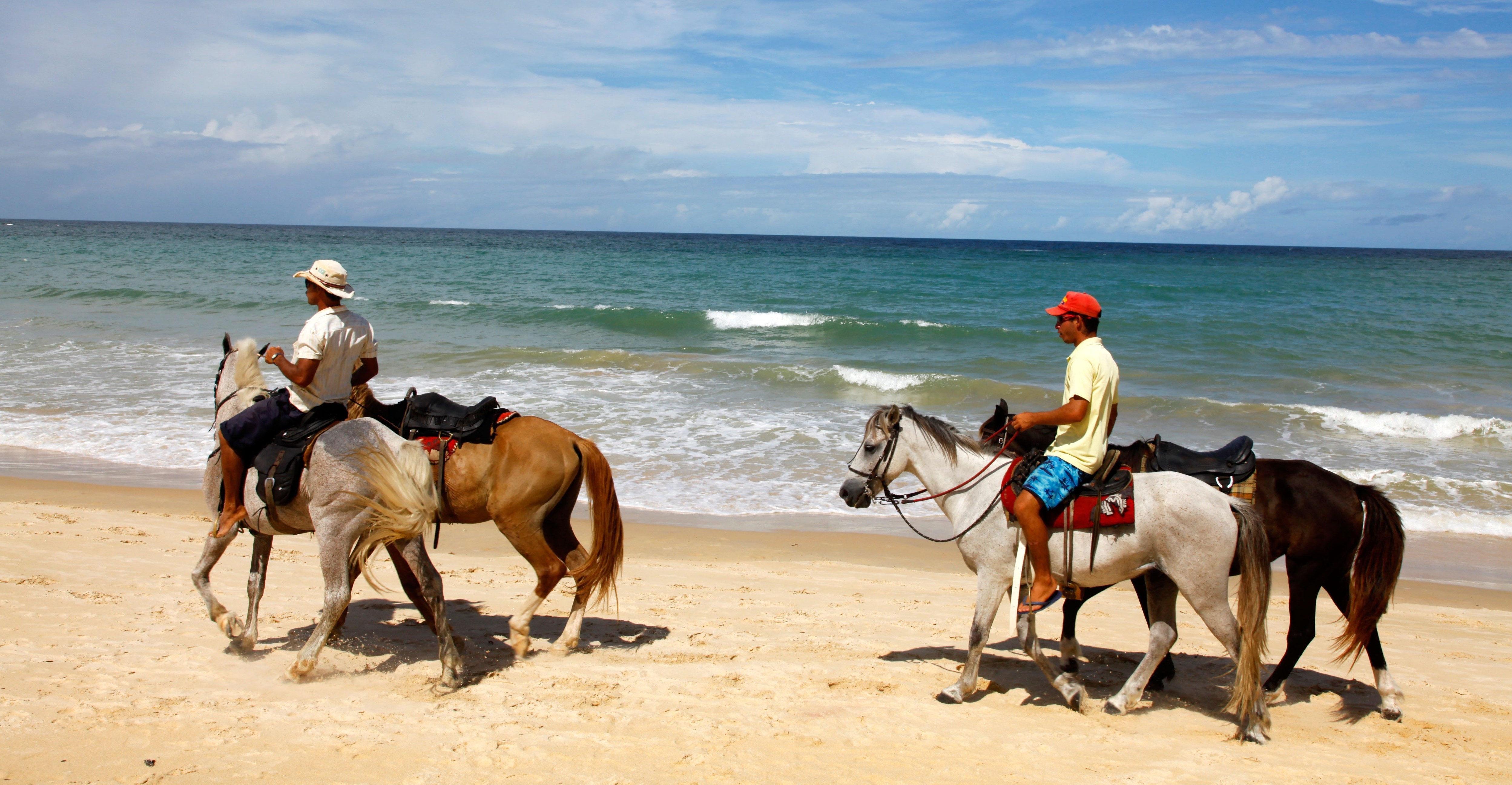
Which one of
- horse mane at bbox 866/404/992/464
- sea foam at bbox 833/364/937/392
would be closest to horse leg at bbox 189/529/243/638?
horse mane at bbox 866/404/992/464

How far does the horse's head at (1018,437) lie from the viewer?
4734mm

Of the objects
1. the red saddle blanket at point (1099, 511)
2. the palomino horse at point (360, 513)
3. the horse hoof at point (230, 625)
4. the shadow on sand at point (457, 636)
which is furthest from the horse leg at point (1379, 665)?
the horse hoof at point (230, 625)

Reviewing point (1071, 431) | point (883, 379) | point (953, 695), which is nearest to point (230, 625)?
point (953, 695)

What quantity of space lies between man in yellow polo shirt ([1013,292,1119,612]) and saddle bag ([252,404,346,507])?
3644mm

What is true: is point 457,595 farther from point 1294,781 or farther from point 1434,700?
point 1434,700

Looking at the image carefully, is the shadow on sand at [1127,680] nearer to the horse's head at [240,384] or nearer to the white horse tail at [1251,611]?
the white horse tail at [1251,611]

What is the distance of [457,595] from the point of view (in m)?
6.35

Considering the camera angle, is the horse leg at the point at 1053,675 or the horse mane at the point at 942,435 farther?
the horse mane at the point at 942,435

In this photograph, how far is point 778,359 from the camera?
19.9 metres

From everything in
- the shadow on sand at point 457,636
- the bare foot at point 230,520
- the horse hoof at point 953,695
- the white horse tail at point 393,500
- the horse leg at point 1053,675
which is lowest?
the shadow on sand at point 457,636

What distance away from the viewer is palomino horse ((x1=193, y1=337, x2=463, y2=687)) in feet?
14.7

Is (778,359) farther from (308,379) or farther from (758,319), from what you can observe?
(308,379)

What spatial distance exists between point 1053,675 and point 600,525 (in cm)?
265

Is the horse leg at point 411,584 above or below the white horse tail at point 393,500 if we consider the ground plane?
below
